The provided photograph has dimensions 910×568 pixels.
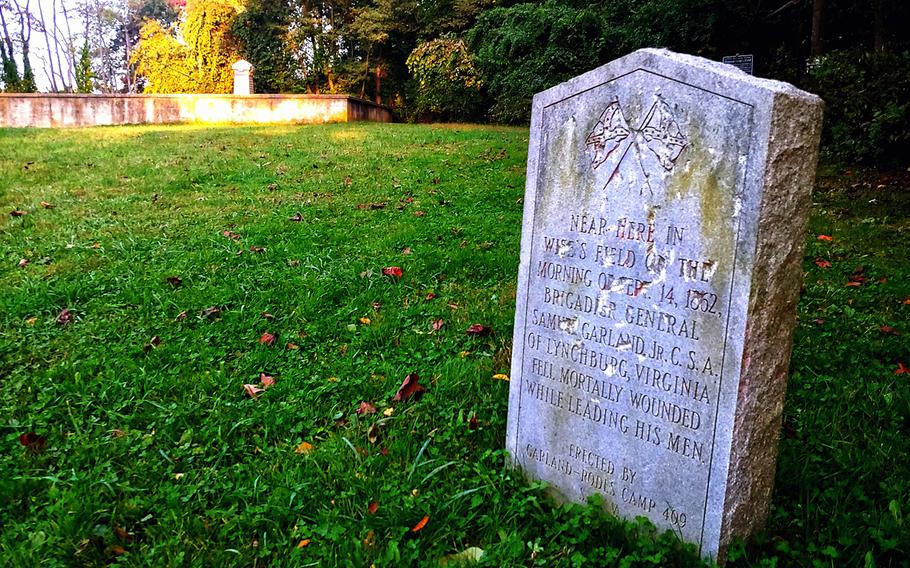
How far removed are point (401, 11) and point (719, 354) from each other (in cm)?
2598

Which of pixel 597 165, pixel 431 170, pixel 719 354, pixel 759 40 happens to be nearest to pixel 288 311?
pixel 597 165

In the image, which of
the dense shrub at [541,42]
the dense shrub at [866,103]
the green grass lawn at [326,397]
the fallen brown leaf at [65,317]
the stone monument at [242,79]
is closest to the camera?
the green grass lawn at [326,397]

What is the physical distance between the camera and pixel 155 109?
18.0 metres

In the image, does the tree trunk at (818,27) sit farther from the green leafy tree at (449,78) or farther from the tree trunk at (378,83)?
the tree trunk at (378,83)

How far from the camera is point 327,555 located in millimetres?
2227

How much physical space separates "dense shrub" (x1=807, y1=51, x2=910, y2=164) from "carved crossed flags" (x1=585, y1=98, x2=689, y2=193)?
757 centimetres

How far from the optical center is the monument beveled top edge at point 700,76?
1.89 meters

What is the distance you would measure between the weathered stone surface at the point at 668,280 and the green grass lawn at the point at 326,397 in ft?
0.78

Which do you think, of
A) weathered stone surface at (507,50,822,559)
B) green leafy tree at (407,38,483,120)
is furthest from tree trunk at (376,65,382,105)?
weathered stone surface at (507,50,822,559)

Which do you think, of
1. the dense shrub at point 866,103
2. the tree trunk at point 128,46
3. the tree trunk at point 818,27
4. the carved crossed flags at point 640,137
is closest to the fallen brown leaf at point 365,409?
the carved crossed flags at point 640,137

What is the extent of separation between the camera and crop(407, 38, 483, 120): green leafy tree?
67.5 ft

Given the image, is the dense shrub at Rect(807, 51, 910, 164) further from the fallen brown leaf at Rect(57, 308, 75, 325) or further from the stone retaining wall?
the stone retaining wall

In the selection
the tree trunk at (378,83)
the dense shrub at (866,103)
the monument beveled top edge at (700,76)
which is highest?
the tree trunk at (378,83)

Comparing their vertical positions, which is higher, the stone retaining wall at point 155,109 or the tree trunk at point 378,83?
the tree trunk at point 378,83
